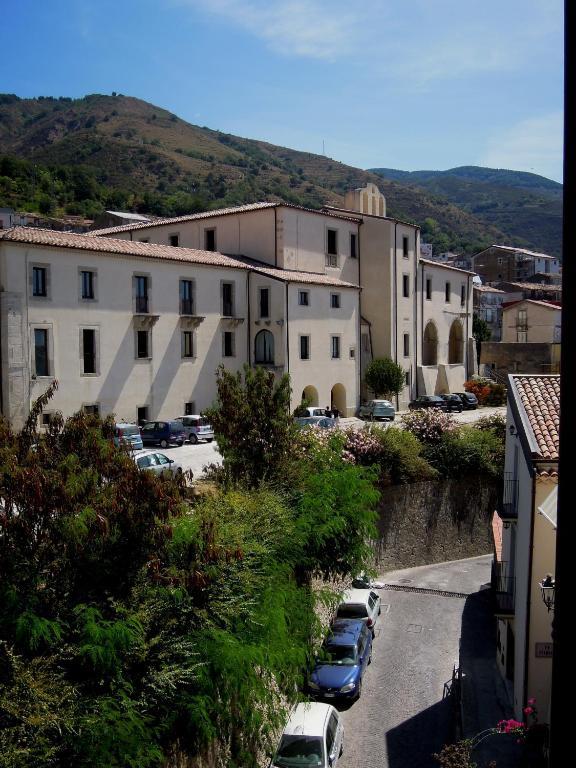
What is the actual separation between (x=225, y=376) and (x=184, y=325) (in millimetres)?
17499

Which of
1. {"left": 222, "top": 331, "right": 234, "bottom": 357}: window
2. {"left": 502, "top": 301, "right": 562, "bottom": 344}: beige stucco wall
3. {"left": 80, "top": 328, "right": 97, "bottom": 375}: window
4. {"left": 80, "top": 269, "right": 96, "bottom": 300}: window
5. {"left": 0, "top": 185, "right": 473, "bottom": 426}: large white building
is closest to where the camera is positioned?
{"left": 0, "top": 185, "right": 473, "bottom": 426}: large white building

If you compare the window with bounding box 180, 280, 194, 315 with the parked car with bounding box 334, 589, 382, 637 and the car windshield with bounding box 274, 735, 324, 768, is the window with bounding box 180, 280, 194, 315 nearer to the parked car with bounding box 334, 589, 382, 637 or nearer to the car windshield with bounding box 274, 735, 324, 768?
the parked car with bounding box 334, 589, 382, 637

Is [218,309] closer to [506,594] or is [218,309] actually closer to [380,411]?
[380,411]

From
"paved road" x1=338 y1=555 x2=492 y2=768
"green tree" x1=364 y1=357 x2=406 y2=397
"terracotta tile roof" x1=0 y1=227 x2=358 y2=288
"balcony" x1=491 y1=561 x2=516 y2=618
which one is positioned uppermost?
"terracotta tile roof" x1=0 y1=227 x2=358 y2=288

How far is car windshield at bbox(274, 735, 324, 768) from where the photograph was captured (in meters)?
12.6

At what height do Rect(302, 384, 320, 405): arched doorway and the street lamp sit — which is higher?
Rect(302, 384, 320, 405): arched doorway

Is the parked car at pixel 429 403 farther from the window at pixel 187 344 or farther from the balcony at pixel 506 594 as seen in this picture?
the balcony at pixel 506 594

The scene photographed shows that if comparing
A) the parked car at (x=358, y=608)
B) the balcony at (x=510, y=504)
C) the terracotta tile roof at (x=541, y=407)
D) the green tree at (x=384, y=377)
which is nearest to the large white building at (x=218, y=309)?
the green tree at (x=384, y=377)

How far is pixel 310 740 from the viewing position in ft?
42.4

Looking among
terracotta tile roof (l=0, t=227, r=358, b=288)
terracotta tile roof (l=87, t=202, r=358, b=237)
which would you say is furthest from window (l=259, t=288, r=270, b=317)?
terracotta tile roof (l=87, t=202, r=358, b=237)

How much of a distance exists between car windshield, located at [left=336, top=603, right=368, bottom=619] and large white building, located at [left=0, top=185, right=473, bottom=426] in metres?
15.8

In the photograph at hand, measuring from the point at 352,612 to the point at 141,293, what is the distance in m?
19.5

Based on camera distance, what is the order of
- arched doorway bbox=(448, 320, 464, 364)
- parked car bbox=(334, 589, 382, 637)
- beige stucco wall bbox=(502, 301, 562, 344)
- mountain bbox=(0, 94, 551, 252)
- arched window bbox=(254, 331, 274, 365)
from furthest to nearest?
mountain bbox=(0, 94, 551, 252)
arched doorway bbox=(448, 320, 464, 364)
beige stucco wall bbox=(502, 301, 562, 344)
arched window bbox=(254, 331, 274, 365)
parked car bbox=(334, 589, 382, 637)

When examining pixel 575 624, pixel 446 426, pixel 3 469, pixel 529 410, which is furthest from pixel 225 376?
pixel 575 624
